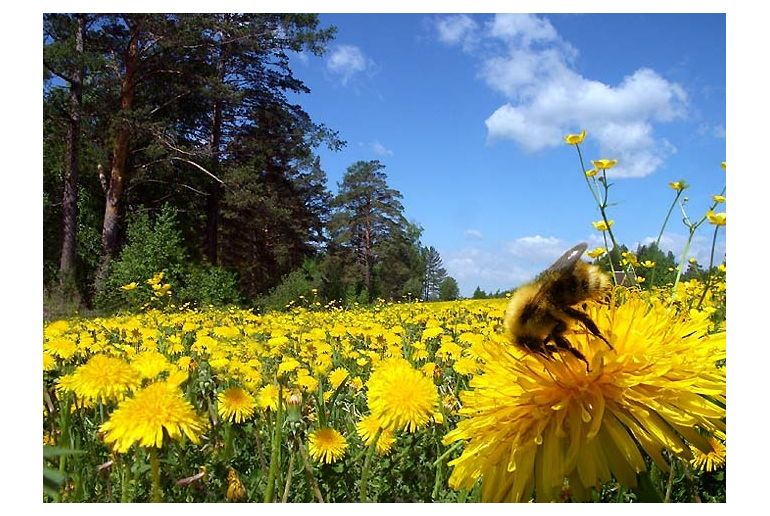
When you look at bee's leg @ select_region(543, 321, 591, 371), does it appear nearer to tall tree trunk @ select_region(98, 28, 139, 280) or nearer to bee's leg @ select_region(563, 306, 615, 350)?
bee's leg @ select_region(563, 306, 615, 350)

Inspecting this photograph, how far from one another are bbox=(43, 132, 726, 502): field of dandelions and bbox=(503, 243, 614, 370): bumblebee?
2 centimetres

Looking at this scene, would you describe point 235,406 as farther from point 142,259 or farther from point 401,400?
point 142,259

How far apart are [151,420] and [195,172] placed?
3.91 feet

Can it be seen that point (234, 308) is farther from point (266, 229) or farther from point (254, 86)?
point (254, 86)

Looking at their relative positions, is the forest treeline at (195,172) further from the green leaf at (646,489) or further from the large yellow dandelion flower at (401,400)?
the green leaf at (646,489)

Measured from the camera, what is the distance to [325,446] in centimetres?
85

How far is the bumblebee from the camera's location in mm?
548

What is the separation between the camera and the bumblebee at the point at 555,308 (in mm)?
548

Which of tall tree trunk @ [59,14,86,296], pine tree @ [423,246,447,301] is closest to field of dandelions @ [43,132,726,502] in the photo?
tall tree trunk @ [59,14,86,296]

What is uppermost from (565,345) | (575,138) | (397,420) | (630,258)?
(575,138)

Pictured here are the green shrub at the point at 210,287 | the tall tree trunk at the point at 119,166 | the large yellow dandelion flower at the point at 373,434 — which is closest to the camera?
the large yellow dandelion flower at the point at 373,434

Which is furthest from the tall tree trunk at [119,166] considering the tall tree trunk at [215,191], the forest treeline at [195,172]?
the tall tree trunk at [215,191]

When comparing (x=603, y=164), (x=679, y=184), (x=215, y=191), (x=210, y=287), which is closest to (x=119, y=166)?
(x=215, y=191)

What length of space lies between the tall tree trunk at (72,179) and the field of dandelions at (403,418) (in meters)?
0.15
